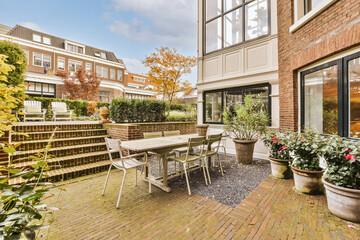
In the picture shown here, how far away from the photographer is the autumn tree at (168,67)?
13.0m

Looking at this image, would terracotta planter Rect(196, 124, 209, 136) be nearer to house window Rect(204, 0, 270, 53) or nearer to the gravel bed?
the gravel bed

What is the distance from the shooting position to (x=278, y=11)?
5488 millimetres

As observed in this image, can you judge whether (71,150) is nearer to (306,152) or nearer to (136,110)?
(136,110)

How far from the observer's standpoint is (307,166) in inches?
127

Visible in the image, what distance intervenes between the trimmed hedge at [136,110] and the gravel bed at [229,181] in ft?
7.98

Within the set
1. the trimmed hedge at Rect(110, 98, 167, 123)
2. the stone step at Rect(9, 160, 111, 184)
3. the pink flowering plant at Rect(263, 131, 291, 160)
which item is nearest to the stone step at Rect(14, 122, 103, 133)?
the trimmed hedge at Rect(110, 98, 167, 123)

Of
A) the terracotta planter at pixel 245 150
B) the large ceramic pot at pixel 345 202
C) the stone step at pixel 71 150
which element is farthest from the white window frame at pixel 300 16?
the stone step at pixel 71 150

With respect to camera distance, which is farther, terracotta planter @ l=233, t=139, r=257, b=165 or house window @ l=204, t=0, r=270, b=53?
house window @ l=204, t=0, r=270, b=53

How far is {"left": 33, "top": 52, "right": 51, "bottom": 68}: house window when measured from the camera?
63.2 feet

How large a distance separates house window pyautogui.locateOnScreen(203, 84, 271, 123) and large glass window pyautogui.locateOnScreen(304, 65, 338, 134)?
144 centimetres

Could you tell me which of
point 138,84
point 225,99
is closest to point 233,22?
point 225,99

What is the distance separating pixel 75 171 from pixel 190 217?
3110 mm

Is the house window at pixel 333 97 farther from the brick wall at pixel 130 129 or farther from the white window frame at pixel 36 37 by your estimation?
the white window frame at pixel 36 37

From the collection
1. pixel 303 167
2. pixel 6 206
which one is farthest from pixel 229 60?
pixel 6 206
